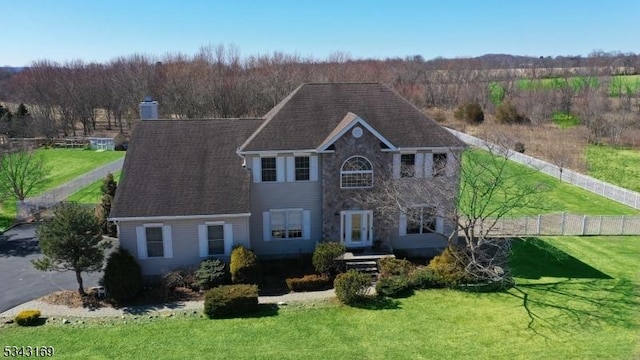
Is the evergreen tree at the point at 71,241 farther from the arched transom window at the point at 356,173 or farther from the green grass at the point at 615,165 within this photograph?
the green grass at the point at 615,165

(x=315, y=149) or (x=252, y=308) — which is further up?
(x=315, y=149)

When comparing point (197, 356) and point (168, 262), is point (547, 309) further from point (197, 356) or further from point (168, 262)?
point (168, 262)

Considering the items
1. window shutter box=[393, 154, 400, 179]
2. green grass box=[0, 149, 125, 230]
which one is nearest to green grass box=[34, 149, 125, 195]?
green grass box=[0, 149, 125, 230]

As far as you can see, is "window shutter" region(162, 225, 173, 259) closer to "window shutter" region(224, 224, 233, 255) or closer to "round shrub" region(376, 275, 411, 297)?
"window shutter" region(224, 224, 233, 255)

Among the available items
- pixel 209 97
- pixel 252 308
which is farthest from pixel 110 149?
pixel 252 308

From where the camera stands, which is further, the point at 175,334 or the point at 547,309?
the point at 547,309

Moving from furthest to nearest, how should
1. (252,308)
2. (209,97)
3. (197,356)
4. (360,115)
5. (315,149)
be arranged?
(209,97)
(360,115)
(315,149)
(252,308)
(197,356)

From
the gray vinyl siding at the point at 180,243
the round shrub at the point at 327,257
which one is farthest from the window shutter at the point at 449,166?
the gray vinyl siding at the point at 180,243

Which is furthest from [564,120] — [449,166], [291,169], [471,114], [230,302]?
[230,302]
